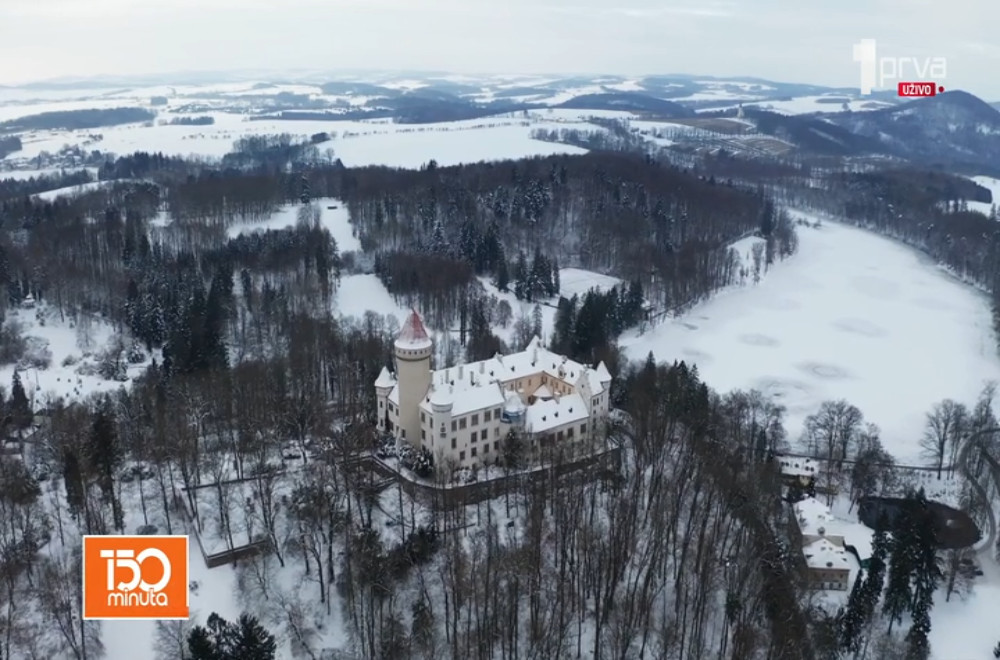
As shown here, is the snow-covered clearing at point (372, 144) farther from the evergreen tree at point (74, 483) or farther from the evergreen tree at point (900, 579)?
the evergreen tree at point (900, 579)

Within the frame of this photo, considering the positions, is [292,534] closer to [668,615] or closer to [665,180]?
[668,615]

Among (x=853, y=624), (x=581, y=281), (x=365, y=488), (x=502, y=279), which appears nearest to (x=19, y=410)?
(x=365, y=488)

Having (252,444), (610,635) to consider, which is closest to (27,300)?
(252,444)

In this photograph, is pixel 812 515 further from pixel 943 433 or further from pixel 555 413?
pixel 555 413

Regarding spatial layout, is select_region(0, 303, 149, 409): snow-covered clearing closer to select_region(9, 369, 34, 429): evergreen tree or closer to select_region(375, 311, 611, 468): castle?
select_region(9, 369, 34, 429): evergreen tree

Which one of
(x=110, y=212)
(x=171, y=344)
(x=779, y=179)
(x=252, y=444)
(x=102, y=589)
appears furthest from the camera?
(x=779, y=179)

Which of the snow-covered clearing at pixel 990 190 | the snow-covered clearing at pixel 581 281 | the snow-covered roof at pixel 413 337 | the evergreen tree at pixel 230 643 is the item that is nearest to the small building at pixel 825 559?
the snow-covered roof at pixel 413 337
